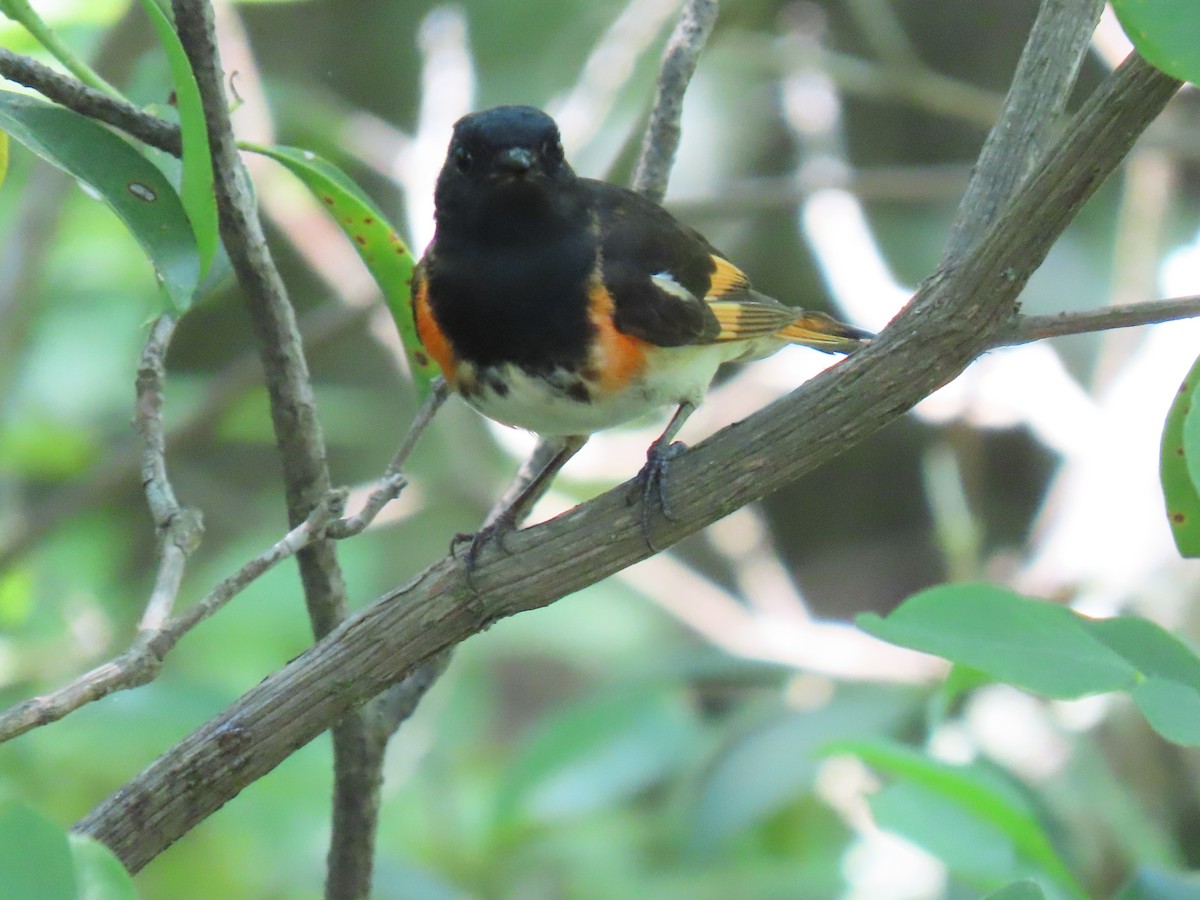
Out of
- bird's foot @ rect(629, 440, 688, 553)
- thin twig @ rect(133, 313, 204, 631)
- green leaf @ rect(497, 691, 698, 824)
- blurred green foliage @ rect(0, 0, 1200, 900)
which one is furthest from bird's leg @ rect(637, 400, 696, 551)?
green leaf @ rect(497, 691, 698, 824)

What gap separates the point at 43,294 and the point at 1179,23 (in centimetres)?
399

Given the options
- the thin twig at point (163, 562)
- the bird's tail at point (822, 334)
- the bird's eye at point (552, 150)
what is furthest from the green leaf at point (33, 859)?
the bird's tail at point (822, 334)

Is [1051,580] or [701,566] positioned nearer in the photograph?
[1051,580]

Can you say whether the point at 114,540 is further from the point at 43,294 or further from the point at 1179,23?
the point at 1179,23

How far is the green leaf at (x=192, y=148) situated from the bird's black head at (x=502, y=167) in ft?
2.98

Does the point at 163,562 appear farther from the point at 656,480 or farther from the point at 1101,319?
the point at 1101,319

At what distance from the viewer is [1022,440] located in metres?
5.80

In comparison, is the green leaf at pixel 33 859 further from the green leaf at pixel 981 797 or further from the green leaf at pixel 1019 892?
the green leaf at pixel 981 797

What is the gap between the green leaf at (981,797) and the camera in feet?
5.53

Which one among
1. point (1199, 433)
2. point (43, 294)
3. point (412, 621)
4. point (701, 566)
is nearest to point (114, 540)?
point (43, 294)

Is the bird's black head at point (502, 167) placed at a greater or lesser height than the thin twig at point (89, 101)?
greater

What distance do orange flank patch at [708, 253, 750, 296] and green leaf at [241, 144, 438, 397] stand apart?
684 mm

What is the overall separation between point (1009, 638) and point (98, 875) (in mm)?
782

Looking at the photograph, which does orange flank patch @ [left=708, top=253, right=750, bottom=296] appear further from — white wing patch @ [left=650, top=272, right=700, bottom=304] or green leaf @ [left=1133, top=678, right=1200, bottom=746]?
green leaf @ [left=1133, top=678, right=1200, bottom=746]
